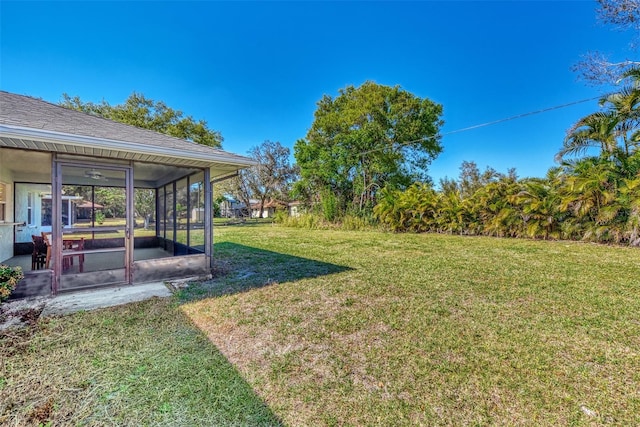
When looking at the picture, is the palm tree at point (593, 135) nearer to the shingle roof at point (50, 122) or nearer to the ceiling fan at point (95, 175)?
the shingle roof at point (50, 122)

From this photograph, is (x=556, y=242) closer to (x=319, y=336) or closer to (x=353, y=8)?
(x=319, y=336)

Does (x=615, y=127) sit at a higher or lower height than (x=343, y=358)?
higher

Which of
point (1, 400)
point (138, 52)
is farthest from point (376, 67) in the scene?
point (1, 400)

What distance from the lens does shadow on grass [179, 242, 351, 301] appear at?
4.86 m

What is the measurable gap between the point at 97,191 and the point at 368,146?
1520 centimetres

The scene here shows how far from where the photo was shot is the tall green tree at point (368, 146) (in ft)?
60.6

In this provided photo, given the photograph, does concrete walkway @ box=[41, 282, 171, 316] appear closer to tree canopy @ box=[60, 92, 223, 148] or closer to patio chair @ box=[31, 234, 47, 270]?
patio chair @ box=[31, 234, 47, 270]

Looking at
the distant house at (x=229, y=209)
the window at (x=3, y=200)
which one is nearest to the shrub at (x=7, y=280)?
the window at (x=3, y=200)

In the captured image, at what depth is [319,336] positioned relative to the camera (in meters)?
3.11

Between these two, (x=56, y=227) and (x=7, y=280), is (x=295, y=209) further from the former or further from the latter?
(x=7, y=280)

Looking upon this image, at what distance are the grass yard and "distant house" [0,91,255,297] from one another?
48.5 inches

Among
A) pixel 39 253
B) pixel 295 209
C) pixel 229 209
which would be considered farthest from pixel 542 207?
pixel 229 209

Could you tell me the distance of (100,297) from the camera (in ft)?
14.1

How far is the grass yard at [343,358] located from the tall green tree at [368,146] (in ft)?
45.2
